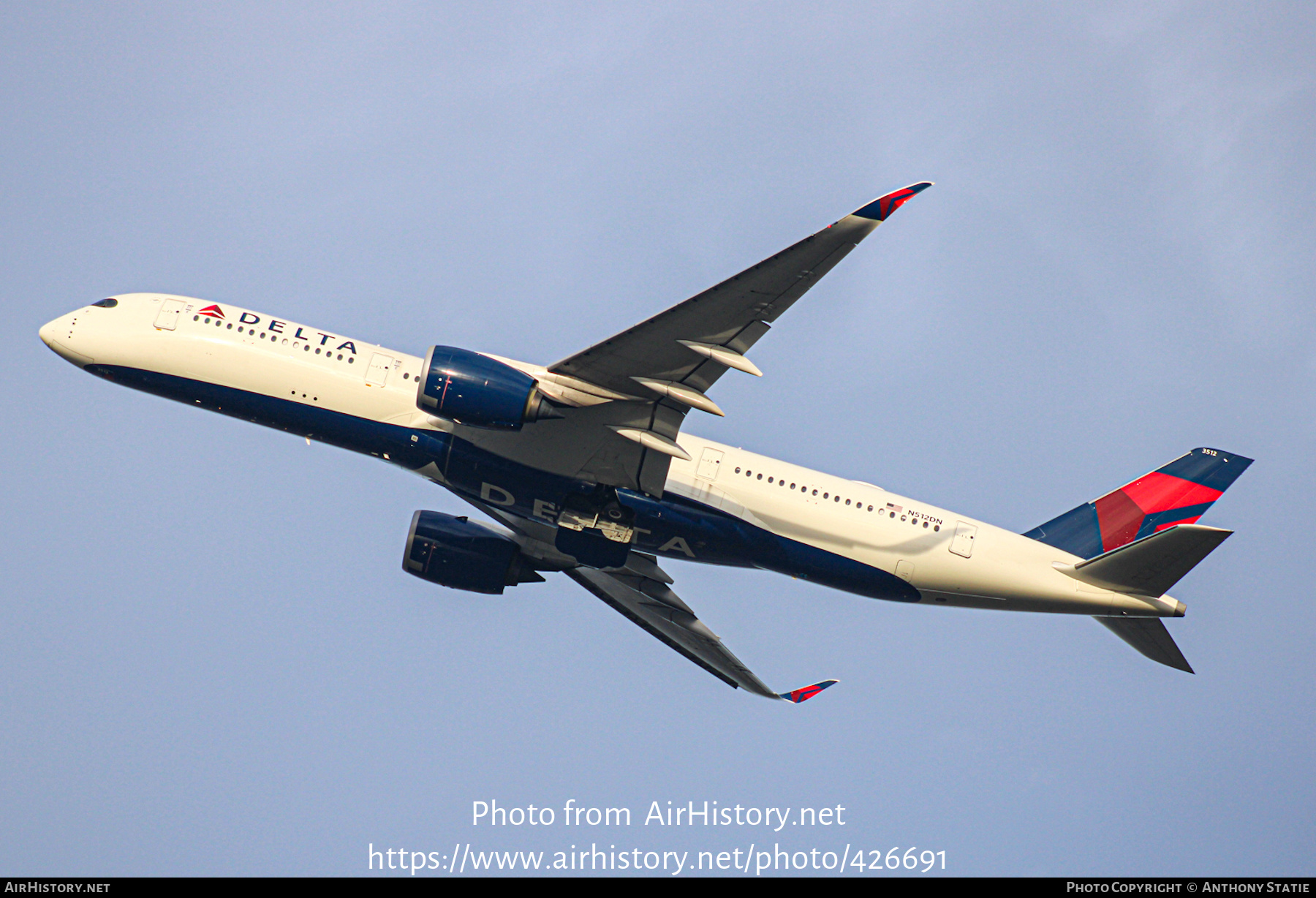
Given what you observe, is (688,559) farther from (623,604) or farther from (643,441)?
(623,604)

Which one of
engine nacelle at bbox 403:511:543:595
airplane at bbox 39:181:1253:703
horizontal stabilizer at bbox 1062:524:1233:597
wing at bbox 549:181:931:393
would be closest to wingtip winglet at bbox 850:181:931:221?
wing at bbox 549:181:931:393

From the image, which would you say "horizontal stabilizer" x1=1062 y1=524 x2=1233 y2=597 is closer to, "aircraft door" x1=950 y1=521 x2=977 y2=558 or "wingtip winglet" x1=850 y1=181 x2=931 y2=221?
"aircraft door" x1=950 y1=521 x2=977 y2=558

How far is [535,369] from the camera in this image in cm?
2761

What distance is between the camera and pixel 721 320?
24.6 metres

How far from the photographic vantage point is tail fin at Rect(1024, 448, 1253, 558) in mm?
31344

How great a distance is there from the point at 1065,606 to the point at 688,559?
9933 mm

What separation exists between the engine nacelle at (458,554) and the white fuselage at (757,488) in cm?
592

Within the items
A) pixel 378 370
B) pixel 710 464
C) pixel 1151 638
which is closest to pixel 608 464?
pixel 710 464

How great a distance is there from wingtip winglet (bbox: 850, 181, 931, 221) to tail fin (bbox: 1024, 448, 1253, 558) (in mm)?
13755

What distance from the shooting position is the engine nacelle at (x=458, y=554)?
33062 mm

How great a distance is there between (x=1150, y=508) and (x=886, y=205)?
15209 millimetres

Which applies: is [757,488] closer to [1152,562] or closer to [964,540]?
[964,540]

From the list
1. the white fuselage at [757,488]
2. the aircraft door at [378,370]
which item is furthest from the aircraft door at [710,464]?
the aircraft door at [378,370]

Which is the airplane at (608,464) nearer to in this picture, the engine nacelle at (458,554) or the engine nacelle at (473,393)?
the engine nacelle at (473,393)
